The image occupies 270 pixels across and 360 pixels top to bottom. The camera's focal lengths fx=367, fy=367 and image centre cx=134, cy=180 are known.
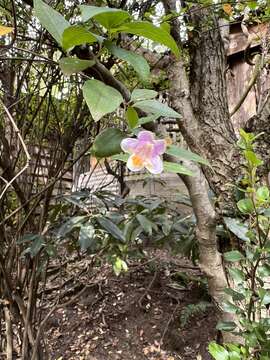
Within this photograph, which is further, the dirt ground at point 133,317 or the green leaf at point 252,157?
the dirt ground at point 133,317

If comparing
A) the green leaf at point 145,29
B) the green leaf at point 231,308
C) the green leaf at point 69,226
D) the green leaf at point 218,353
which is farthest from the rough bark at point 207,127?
the green leaf at point 145,29

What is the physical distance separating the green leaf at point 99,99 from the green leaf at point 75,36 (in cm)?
4

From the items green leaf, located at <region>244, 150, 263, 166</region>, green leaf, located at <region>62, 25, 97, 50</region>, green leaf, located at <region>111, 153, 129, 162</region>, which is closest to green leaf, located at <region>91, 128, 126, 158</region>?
green leaf, located at <region>111, 153, 129, 162</region>

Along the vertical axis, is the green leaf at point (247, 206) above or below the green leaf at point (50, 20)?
below

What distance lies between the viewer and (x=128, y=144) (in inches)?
16.7

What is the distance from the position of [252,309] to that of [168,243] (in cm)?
60

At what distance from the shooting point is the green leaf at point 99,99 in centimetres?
33

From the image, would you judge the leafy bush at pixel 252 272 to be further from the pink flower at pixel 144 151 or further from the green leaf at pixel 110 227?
the green leaf at pixel 110 227

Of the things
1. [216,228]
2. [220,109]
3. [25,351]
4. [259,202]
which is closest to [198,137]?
[220,109]

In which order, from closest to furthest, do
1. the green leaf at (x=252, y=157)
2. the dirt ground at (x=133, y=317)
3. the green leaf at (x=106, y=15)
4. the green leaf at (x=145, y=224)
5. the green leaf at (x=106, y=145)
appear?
the green leaf at (x=106, y=15) → the green leaf at (x=106, y=145) → the green leaf at (x=252, y=157) → the green leaf at (x=145, y=224) → the dirt ground at (x=133, y=317)

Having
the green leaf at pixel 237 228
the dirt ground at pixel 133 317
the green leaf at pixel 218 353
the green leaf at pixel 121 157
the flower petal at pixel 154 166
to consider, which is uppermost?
the green leaf at pixel 121 157

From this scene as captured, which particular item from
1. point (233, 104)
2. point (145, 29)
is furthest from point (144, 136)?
point (233, 104)

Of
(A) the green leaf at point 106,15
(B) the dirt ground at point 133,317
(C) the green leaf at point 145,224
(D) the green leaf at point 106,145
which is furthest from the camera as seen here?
(B) the dirt ground at point 133,317

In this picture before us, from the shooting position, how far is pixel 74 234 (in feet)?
4.43
